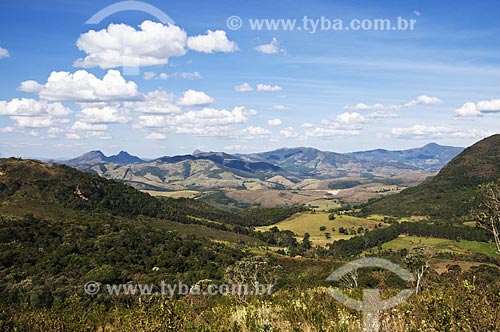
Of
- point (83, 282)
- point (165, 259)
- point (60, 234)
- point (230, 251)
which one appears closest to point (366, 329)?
point (83, 282)

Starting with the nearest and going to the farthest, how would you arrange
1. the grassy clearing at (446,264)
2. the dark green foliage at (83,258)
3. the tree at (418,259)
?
1. the dark green foliage at (83,258)
2. the tree at (418,259)
3. the grassy clearing at (446,264)

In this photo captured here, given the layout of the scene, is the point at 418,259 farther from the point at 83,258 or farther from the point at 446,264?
the point at 83,258

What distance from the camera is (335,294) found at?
25.8 meters

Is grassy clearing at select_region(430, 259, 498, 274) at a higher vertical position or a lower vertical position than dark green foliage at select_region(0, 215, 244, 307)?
lower

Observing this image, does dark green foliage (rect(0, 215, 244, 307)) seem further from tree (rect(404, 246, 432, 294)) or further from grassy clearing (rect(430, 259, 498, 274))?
grassy clearing (rect(430, 259, 498, 274))

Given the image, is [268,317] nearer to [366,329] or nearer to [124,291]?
[366,329]

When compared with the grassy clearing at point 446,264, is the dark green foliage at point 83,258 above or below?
above

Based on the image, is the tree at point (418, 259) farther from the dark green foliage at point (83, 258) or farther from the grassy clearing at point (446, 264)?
the grassy clearing at point (446, 264)

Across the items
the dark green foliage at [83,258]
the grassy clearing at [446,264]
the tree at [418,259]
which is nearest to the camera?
the dark green foliage at [83,258]

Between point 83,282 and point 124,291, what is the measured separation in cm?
1610

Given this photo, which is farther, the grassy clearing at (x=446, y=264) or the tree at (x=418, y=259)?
the grassy clearing at (x=446, y=264)

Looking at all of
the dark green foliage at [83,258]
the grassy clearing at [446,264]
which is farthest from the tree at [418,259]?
the grassy clearing at [446,264]

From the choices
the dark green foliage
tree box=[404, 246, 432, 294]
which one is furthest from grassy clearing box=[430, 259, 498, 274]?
the dark green foliage

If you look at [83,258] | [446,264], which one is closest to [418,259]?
[446,264]
